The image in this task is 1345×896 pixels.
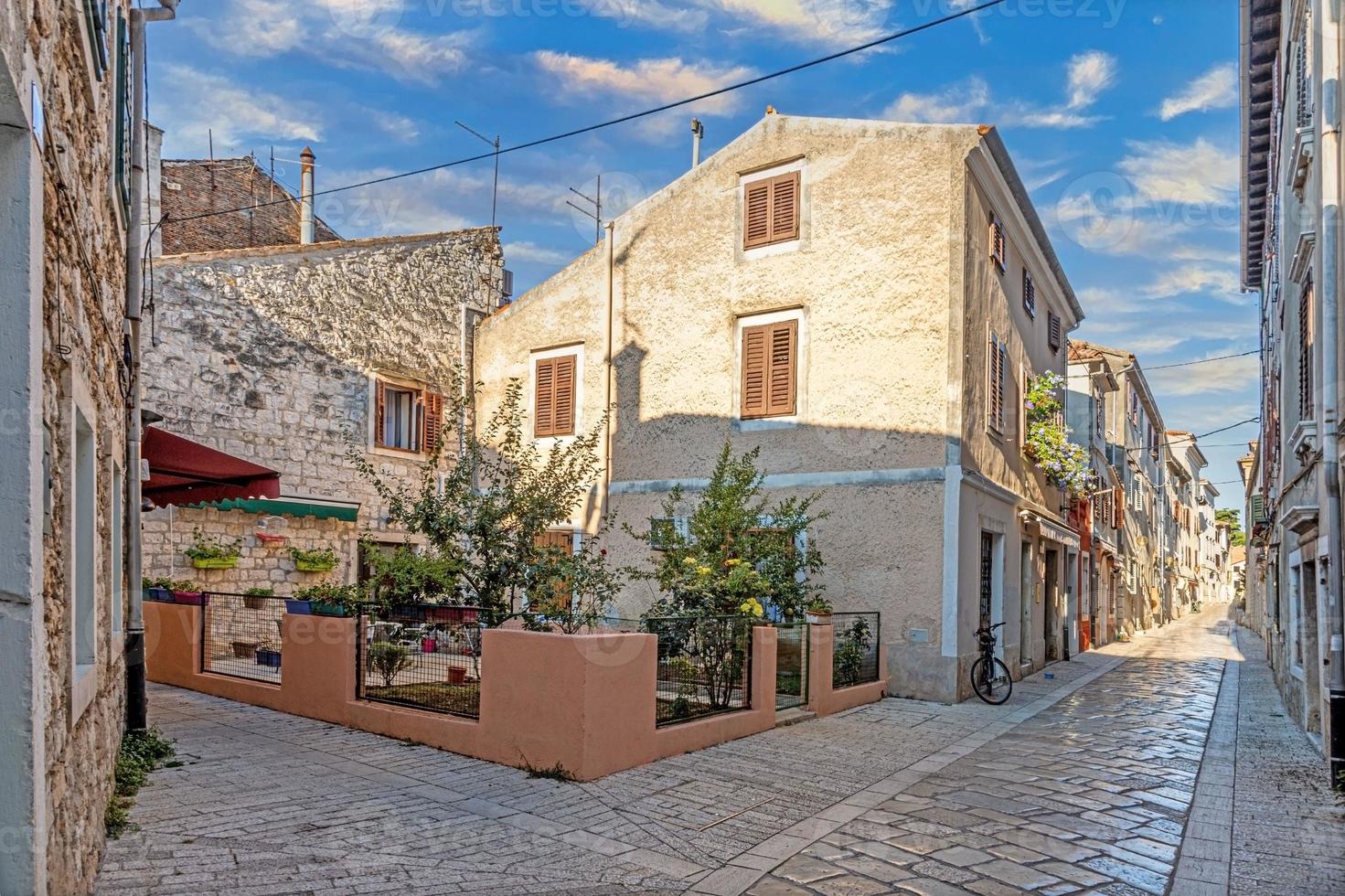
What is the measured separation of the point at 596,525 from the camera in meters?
14.9

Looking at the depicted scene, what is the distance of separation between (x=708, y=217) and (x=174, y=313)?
7646mm

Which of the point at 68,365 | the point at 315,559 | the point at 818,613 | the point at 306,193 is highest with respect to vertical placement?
the point at 306,193

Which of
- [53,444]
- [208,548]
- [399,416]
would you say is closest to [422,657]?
[53,444]

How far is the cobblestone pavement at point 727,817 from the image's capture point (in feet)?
17.1

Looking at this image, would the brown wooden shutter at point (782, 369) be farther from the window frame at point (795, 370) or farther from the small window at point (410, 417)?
the small window at point (410, 417)

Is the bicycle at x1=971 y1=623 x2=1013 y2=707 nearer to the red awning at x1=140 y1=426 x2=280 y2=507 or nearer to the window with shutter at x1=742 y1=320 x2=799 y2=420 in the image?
the window with shutter at x1=742 y1=320 x2=799 y2=420

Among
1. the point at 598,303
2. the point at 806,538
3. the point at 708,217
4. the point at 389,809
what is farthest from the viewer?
the point at 598,303

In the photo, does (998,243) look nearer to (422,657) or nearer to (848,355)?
(848,355)

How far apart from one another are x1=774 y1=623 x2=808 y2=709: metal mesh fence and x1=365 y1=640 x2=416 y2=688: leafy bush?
3745 mm

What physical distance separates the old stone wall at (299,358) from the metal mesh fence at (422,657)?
5898 millimetres

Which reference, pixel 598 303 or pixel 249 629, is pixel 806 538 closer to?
pixel 598 303

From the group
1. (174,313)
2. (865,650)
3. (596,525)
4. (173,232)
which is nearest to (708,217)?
(596,525)

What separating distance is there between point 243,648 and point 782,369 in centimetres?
756

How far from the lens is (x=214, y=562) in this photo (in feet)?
45.0
